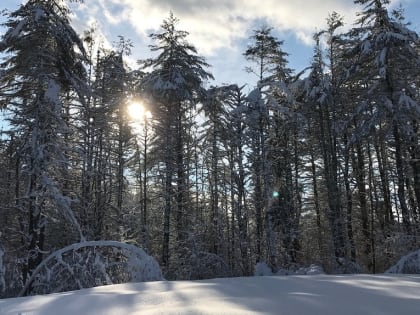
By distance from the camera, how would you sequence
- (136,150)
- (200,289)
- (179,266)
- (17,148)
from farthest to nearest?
(136,150)
(179,266)
(17,148)
(200,289)

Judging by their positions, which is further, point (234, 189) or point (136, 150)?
point (136, 150)

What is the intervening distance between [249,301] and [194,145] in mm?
18483

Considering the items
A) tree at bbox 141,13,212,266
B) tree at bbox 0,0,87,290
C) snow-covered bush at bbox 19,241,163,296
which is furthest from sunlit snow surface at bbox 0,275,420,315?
tree at bbox 141,13,212,266

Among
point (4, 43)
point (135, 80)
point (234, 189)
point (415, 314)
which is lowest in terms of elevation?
point (415, 314)

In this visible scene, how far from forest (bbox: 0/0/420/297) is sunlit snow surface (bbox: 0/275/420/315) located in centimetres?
548

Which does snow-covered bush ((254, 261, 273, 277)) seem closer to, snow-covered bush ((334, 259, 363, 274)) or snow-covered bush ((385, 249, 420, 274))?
snow-covered bush ((334, 259, 363, 274))

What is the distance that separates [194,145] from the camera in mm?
22203

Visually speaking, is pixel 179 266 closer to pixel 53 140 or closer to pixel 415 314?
pixel 53 140

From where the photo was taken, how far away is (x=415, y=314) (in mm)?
3271

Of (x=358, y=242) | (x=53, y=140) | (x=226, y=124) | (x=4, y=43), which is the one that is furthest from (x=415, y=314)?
(x=358, y=242)

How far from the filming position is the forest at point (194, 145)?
13109 millimetres

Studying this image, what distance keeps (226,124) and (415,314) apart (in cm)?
1876

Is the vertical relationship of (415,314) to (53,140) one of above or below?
below

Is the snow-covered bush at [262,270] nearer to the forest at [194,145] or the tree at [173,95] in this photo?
the forest at [194,145]
